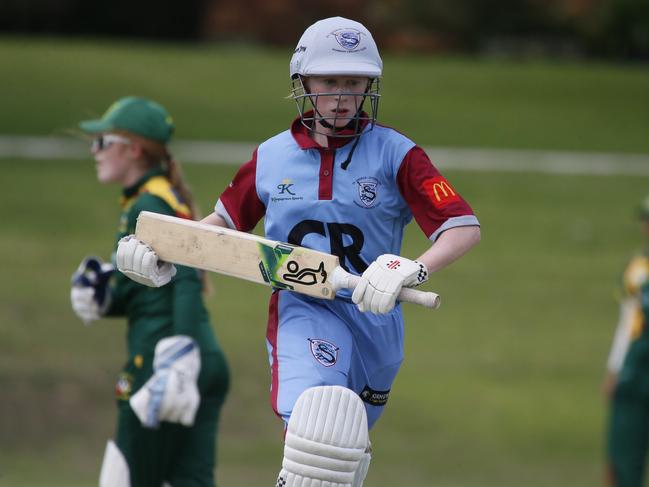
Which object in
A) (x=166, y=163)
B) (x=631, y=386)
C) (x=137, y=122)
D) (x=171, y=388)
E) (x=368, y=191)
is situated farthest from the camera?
(x=631, y=386)

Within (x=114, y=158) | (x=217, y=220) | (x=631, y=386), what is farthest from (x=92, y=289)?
(x=631, y=386)

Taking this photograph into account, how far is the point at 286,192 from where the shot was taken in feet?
16.0

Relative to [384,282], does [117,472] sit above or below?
below

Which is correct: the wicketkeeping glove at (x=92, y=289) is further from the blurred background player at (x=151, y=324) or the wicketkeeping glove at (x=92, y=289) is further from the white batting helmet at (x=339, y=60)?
the white batting helmet at (x=339, y=60)

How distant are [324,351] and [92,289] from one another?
1.88 meters

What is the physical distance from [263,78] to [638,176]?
8.29 metres

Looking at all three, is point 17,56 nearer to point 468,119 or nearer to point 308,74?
point 468,119

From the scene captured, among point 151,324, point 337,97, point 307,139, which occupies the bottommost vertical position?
point 151,324

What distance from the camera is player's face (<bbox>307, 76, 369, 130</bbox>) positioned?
15.8 feet

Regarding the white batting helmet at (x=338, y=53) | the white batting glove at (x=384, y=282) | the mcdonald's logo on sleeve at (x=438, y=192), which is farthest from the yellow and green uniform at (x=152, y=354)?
the white batting glove at (x=384, y=282)

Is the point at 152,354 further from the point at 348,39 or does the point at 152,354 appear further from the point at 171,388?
the point at 348,39

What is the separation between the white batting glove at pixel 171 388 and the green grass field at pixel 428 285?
16.0 ft

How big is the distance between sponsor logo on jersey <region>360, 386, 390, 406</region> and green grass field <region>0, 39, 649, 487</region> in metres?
5.97

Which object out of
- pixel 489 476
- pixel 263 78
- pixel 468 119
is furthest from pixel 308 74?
pixel 263 78
